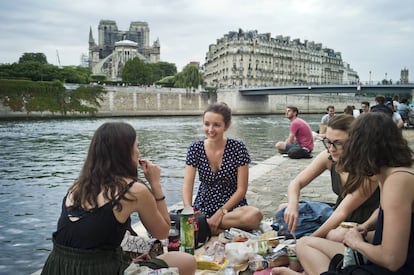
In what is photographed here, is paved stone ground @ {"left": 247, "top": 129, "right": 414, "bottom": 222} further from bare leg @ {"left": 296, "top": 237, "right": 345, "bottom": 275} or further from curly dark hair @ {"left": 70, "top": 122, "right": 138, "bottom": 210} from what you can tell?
curly dark hair @ {"left": 70, "top": 122, "right": 138, "bottom": 210}

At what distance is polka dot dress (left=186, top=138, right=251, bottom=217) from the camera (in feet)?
13.0

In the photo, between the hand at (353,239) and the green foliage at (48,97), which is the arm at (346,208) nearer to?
the hand at (353,239)

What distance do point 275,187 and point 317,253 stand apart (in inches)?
151

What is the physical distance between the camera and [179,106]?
59750 millimetres

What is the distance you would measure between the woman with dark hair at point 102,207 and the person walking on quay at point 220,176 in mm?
1673

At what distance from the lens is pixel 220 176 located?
3955 mm

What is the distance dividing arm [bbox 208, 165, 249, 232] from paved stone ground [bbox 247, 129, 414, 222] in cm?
99

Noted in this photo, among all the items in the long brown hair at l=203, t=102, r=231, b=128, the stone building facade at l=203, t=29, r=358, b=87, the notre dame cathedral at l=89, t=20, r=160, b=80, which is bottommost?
the long brown hair at l=203, t=102, r=231, b=128

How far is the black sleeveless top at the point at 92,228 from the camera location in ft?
6.68

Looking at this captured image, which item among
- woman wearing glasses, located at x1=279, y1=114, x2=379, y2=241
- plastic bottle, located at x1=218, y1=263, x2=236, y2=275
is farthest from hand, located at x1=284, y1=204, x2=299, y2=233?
plastic bottle, located at x1=218, y1=263, x2=236, y2=275

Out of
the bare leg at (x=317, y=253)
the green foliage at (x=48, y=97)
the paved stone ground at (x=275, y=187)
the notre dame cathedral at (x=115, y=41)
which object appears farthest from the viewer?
the notre dame cathedral at (x=115, y=41)

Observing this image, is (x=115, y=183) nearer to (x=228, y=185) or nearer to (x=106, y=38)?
(x=228, y=185)

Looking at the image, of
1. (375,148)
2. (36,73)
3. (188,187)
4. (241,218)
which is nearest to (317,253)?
(375,148)

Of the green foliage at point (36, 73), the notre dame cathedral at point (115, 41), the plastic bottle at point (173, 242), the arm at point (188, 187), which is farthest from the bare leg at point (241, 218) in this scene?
the notre dame cathedral at point (115, 41)
